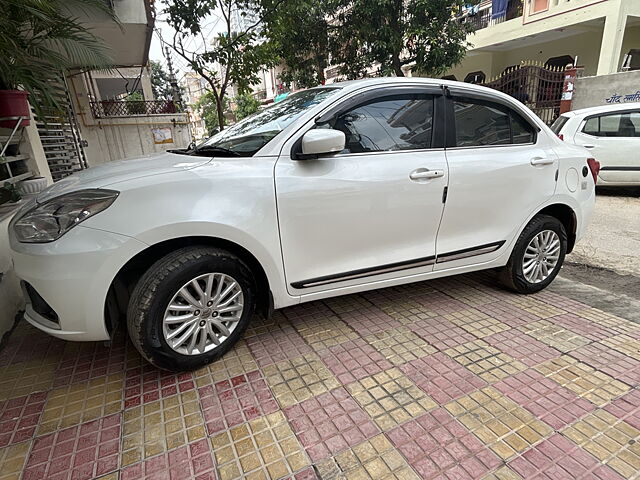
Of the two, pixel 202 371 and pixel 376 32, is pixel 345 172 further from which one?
pixel 376 32

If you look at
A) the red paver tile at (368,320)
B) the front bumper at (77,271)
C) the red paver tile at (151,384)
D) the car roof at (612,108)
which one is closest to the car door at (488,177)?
the red paver tile at (368,320)

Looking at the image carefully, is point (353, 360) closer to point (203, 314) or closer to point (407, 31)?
point (203, 314)

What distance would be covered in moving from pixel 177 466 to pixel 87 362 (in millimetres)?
1174

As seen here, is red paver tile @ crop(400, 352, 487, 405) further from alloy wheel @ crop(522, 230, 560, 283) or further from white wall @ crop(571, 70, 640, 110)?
white wall @ crop(571, 70, 640, 110)

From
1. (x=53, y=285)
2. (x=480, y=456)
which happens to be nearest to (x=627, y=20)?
(x=480, y=456)

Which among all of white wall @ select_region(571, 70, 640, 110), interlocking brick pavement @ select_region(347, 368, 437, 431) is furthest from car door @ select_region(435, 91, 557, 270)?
white wall @ select_region(571, 70, 640, 110)

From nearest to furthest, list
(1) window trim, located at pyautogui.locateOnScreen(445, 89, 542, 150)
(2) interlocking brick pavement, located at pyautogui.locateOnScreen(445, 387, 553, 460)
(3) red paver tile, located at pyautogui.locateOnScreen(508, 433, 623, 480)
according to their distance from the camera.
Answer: (3) red paver tile, located at pyautogui.locateOnScreen(508, 433, 623, 480) < (2) interlocking brick pavement, located at pyautogui.locateOnScreen(445, 387, 553, 460) < (1) window trim, located at pyautogui.locateOnScreen(445, 89, 542, 150)

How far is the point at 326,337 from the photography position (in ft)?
8.89

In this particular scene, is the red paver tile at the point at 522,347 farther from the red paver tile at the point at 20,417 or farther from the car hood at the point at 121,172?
the red paver tile at the point at 20,417

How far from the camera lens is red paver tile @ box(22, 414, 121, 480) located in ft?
5.62

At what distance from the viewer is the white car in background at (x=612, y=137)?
6691 mm

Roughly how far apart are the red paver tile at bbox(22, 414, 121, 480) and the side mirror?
1.78 meters

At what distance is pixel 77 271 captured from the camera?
1.95 meters

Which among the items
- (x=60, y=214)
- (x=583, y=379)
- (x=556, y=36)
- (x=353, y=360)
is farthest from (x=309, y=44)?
(x=583, y=379)
